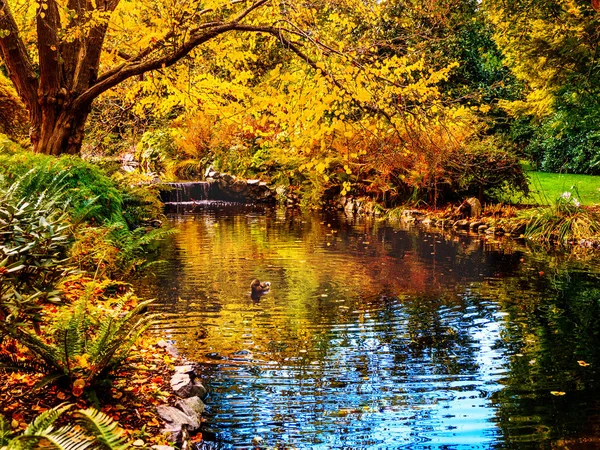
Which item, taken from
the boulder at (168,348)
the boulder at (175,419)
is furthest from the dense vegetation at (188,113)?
the boulder at (175,419)

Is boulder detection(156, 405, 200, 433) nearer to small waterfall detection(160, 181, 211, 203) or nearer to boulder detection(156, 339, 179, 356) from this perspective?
boulder detection(156, 339, 179, 356)

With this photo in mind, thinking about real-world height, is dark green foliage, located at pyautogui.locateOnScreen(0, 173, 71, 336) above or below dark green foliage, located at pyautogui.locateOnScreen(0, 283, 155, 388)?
above

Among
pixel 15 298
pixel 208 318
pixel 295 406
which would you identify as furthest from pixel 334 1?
pixel 15 298

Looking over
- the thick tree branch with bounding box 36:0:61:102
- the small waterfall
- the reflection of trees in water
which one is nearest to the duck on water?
the reflection of trees in water

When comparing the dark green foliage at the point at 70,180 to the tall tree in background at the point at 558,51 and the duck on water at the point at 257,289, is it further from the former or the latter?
the tall tree in background at the point at 558,51

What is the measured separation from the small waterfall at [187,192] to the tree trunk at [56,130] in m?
12.0

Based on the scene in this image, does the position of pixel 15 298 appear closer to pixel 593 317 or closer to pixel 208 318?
pixel 208 318

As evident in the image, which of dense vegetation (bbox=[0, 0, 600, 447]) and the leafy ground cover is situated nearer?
the leafy ground cover

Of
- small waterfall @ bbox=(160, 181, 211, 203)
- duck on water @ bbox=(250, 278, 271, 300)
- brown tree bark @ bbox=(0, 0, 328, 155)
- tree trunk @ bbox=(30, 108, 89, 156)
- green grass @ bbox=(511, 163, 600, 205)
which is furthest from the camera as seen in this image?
small waterfall @ bbox=(160, 181, 211, 203)

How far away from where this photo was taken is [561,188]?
1870 cm

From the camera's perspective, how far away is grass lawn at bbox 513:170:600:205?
16594 millimetres

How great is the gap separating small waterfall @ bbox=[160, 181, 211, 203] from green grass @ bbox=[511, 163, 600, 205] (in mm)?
10827

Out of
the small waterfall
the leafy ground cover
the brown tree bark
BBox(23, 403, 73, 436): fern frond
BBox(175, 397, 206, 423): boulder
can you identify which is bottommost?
BBox(175, 397, 206, 423): boulder

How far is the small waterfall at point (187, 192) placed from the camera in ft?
74.0
